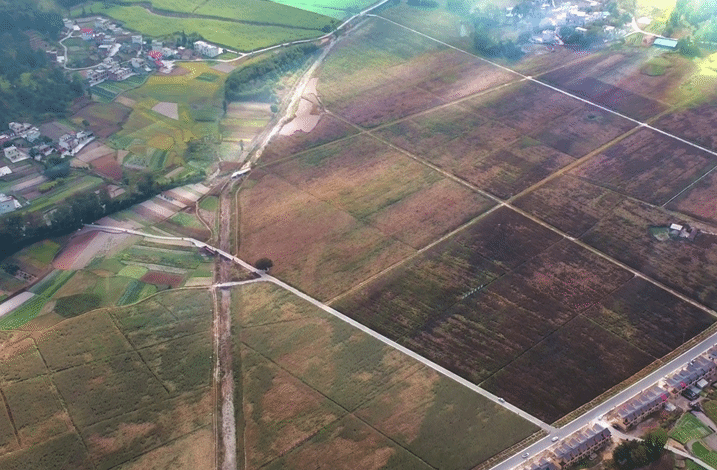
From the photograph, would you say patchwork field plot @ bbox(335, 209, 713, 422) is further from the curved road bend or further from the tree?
the tree

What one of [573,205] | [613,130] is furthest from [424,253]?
[613,130]

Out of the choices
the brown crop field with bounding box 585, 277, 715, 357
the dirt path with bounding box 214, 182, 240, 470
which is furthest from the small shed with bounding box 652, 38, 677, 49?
the dirt path with bounding box 214, 182, 240, 470

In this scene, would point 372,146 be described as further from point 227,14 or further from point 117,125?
point 227,14

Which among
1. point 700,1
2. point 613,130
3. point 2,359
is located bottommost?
point 2,359

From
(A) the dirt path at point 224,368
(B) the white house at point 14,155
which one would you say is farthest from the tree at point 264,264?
(B) the white house at point 14,155

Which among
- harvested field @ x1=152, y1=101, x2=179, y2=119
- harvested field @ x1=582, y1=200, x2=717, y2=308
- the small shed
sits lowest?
harvested field @ x1=582, y1=200, x2=717, y2=308

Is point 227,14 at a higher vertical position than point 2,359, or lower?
higher

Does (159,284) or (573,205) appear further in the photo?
(573,205)

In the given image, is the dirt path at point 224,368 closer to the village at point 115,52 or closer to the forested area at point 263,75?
the forested area at point 263,75
